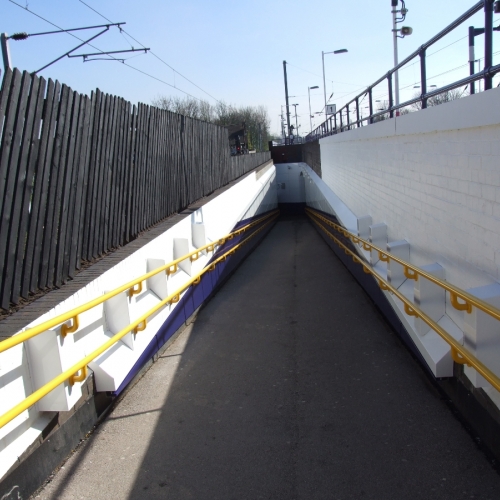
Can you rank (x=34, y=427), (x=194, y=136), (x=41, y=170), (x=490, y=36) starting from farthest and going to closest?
(x=194, y=136) → (x=41, y=170) → (x=490, y=36) → (x=34, y=427)

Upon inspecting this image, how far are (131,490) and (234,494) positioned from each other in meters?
0.69

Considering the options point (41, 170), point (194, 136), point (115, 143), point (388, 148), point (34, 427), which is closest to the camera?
point (34, 427)

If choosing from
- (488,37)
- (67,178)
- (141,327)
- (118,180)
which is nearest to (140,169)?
(118,180)

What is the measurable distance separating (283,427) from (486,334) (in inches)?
71.0

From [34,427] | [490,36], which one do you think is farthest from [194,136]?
[34,427]

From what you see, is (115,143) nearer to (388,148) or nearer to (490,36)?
(388,148)

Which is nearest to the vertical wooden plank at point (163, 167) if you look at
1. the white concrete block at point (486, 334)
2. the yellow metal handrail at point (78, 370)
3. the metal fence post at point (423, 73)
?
the yellow metal handrail at point (78, 370)

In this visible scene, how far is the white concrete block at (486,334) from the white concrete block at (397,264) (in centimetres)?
254

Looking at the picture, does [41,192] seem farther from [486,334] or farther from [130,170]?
[486,334]

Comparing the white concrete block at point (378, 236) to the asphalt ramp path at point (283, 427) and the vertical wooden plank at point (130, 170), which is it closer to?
the asphalt ramp path at point (283, 427)

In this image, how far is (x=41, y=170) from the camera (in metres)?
4.42

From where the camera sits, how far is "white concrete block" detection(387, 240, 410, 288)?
20.4 feet

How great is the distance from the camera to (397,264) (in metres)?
6.25

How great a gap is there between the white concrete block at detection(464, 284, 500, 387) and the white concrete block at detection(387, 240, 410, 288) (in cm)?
254
